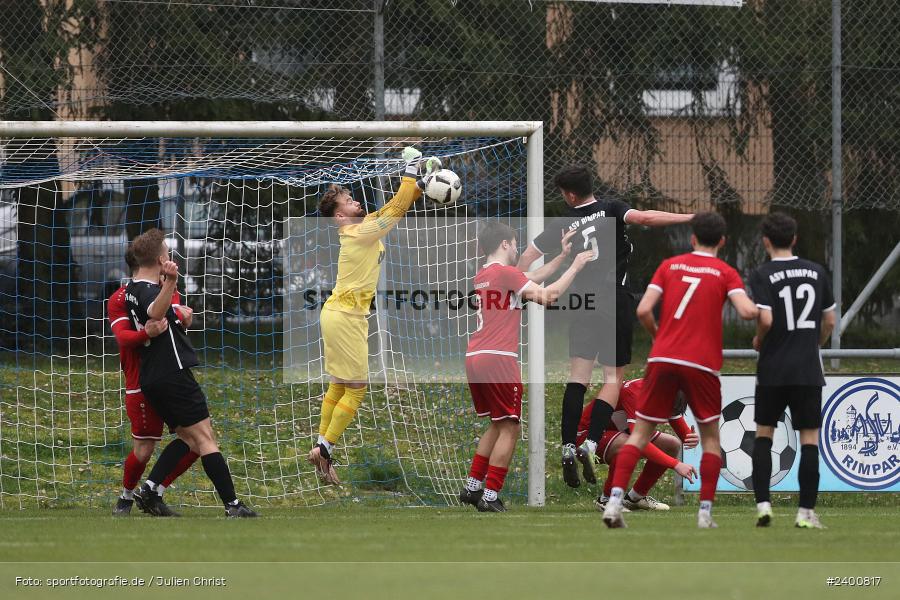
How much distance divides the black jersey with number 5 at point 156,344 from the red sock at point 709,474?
10.8ft

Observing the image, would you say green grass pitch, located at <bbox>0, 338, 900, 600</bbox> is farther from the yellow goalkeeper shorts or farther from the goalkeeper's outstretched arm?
the goalkeeper's outstretched arm

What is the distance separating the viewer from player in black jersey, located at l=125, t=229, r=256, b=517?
307 inches

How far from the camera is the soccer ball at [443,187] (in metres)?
8.92

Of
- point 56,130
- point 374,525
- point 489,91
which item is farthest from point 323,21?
point 374,525

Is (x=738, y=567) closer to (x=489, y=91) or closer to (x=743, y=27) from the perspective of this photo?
(x=489, y=91)

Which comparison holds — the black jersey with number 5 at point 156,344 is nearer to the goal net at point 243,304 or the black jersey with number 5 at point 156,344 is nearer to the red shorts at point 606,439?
the goal net at point 243,304

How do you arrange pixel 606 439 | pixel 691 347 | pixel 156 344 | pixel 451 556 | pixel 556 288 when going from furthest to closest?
pixel 606 439 < pixel 556 288 < pixel 156 344 < pixel 691 347 < pixel 451 556

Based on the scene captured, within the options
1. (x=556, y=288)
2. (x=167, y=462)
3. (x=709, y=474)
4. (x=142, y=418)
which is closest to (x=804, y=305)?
(x=709, y=474)

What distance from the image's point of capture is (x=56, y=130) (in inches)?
351

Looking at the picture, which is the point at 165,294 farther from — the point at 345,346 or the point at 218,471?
the point at 345,346

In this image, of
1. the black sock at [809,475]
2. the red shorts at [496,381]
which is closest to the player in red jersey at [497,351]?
the red shorts at [496,381]

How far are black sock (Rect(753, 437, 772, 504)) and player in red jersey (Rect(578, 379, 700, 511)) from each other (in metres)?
1.39

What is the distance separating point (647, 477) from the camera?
28.3 ft

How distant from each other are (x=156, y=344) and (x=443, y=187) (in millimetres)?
2392
